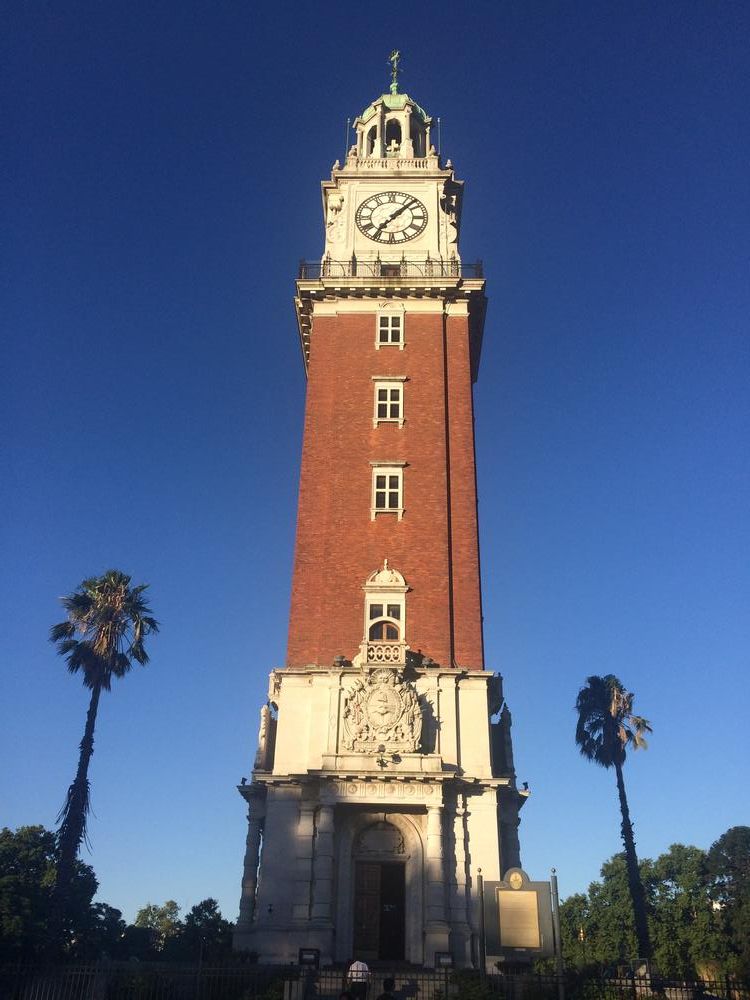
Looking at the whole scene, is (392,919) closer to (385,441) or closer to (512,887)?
(512,887)

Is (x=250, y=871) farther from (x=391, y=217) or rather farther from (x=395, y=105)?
(x=395, y=105)

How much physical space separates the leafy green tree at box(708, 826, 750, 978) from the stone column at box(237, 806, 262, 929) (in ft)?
78.7

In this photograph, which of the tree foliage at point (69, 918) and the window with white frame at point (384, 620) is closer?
the window with white frame at point (384, 620)

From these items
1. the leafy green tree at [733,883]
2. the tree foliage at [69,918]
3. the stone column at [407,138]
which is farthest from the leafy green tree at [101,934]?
the stone column at [407,138]

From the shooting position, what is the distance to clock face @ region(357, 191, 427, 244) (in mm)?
42031

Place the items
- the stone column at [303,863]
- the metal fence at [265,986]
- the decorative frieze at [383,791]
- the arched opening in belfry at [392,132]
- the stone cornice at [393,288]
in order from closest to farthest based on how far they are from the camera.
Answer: the metal fence at [265,986], the stone column at [303,863], the decorative frieze at [383,791], the stone cornice at [393,288], the arched opening in belfry at [392,132]

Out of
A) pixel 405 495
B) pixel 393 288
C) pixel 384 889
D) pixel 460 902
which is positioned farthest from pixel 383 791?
pixel 393 288

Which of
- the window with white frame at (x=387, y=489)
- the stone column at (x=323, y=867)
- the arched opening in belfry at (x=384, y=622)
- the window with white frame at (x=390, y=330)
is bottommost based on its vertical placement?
the stone column at (x=323, y=867)

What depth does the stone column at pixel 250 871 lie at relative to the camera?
2766 centimetres

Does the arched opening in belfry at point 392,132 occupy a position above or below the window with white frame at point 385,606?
above

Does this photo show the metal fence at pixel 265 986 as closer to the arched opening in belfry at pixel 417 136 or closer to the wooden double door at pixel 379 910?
the wooden double door at pixel 379 910

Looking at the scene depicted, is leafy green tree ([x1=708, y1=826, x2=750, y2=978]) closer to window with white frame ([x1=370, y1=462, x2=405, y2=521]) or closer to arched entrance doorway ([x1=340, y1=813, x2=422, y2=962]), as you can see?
arched entrance doorway ([x1=340, y1=813, x2=422, y2=962])

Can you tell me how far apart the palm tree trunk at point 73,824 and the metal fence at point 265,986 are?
7589mm

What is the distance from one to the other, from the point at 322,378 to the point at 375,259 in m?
7.34
